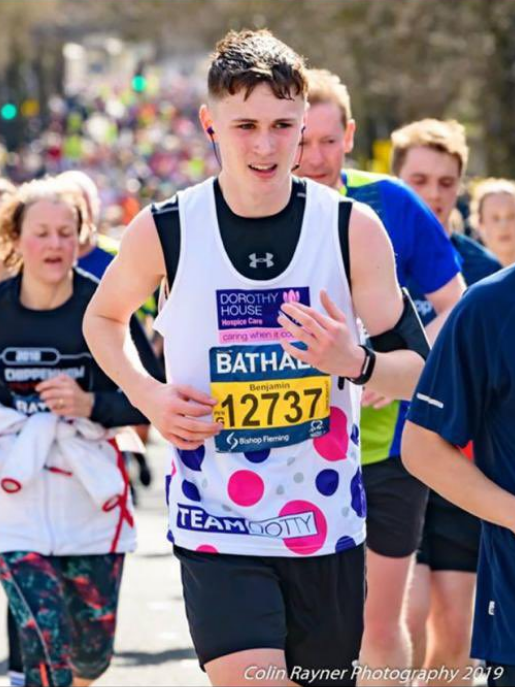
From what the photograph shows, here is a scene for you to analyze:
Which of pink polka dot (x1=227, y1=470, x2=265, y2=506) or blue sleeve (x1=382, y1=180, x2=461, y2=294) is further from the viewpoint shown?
blue sleeve (x1=382, y1=180, x2=461, y2=294)

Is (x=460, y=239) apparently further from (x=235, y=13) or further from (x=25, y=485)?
(x=235, y=13)

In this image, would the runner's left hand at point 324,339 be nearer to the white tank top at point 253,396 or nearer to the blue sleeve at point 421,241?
the white tank top at point 253,396

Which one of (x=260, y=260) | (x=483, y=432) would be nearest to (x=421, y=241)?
(x=260, y=260)

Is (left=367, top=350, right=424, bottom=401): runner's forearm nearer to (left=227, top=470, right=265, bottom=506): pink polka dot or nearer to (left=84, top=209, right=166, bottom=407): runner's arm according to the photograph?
(left=227, top=470, right=265, bottom=506): pink polka dot

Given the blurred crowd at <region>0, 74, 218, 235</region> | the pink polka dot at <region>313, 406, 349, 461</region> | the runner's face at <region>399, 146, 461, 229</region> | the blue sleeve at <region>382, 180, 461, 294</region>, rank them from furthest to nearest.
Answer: the blurred crowd at <region>0, 74, 218, 235</region> < the runner's face at <region>399, 146, 461, 229</region> < the blue sleeve at <region>382, 180, 461, 294</region> < the pink polka dot at <region>313, 406, 349, 461</region>

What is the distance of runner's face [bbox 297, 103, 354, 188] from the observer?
248 inches

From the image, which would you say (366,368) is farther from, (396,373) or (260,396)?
(260,396)

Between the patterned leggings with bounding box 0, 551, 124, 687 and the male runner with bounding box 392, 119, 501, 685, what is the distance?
48.9 inches

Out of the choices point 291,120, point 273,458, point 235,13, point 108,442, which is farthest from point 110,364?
point 235,13

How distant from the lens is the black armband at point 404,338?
191 inches

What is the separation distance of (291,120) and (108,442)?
224 cm

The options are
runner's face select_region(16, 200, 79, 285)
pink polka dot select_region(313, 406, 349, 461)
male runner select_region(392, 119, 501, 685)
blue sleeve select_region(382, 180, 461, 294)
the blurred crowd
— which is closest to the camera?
pink polka dot select_region(313, 406, 349, 461)

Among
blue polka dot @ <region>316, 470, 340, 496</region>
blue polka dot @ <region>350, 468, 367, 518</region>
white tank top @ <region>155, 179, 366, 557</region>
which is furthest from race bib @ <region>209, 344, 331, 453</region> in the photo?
blue polka dot @ <region>350, 468, 367, 518</region>

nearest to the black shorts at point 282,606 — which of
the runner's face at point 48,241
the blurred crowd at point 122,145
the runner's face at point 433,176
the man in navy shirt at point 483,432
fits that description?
the man in navy shirt at point 483,432
